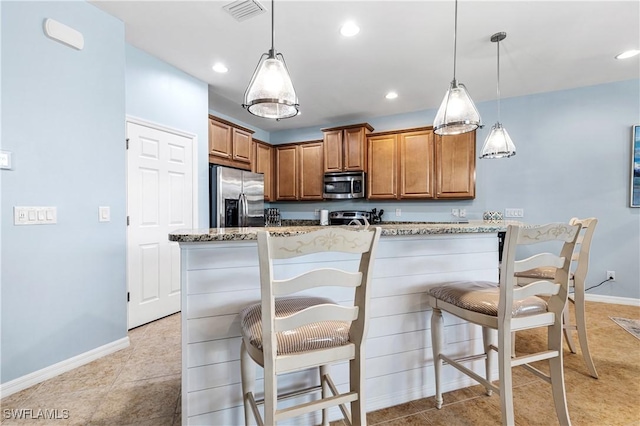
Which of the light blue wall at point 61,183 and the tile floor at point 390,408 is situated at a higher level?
the light blue wall at point 61,183

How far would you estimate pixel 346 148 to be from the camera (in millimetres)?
4758

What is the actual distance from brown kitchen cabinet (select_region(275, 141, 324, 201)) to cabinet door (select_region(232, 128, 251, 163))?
108 centimetres

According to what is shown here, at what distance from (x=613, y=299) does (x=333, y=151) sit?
4.17 m

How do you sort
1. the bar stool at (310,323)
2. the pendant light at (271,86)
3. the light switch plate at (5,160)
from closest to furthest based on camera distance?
the bar stool at (310,323)
the pendant light at (271,86)
the light switch plate at (5,160)

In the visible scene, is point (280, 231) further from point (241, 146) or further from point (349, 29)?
point (241, 146)

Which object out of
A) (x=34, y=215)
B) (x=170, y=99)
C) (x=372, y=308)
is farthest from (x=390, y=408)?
(x=170, y=99)

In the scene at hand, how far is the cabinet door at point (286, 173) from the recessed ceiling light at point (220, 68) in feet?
7.15

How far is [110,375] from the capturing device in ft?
6.54

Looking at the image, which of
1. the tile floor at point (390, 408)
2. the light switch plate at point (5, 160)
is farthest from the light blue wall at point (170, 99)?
the tile floor at point (390, 408)

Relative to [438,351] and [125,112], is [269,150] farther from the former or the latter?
[438,351]

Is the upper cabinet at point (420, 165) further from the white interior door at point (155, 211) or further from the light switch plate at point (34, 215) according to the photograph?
the light switch plate at point (34, 215)

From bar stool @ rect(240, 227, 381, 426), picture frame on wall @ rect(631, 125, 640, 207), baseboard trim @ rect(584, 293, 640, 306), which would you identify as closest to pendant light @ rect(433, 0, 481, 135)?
bar stool @ rect(240, 227, 381, 426)

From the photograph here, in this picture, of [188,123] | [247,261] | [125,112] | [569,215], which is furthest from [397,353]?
[569,215]

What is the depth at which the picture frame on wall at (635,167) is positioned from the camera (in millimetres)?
3463
